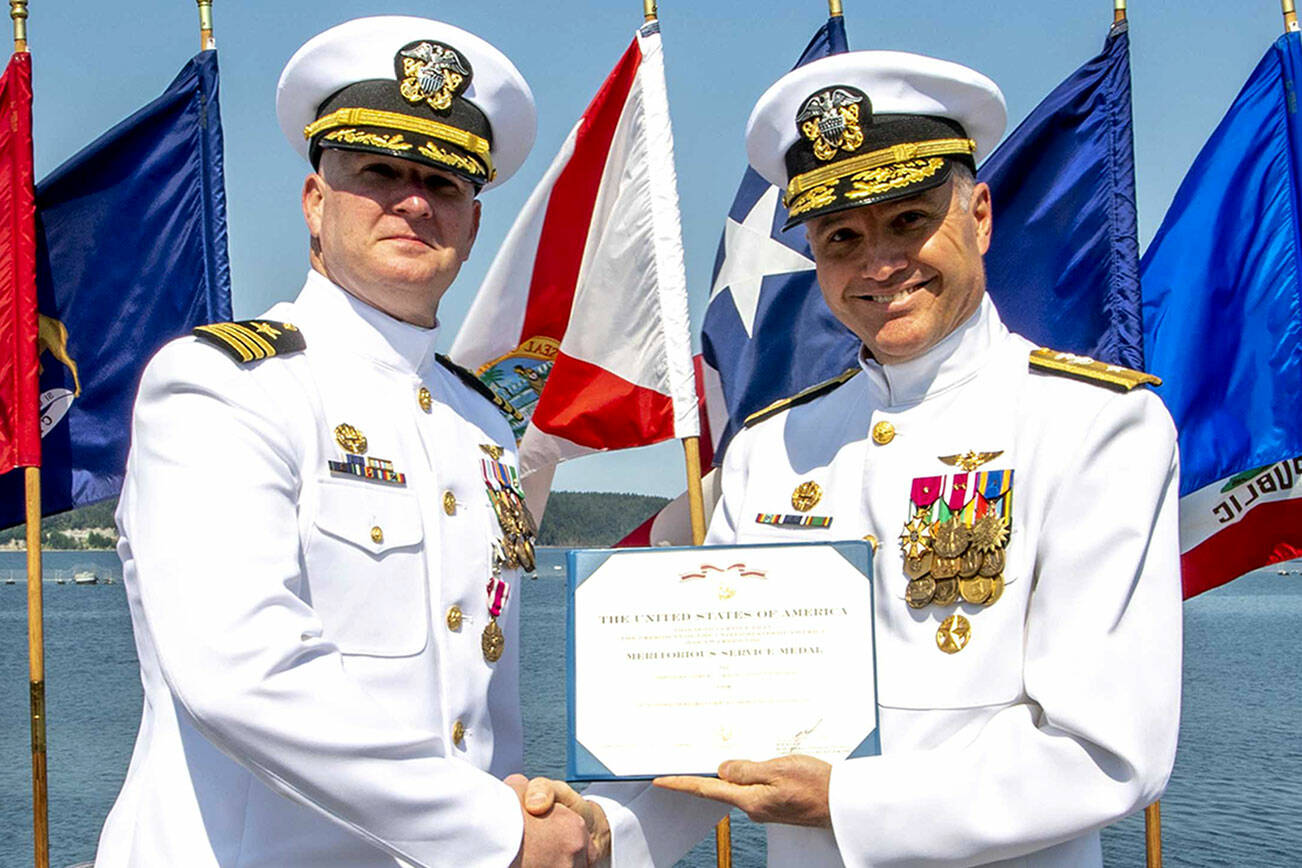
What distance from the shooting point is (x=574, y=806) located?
3.32 m

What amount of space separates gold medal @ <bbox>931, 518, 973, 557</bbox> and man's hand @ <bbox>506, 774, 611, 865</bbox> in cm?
105

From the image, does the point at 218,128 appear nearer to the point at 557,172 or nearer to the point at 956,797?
the point at 557,172

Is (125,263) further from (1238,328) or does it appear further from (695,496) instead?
(1238,328)

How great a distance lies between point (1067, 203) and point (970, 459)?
3905 mm

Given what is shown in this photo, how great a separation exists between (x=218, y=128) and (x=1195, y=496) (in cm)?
589

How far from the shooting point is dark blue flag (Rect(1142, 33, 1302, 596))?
21.9 ft

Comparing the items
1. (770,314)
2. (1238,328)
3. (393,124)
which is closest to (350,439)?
(393,124)

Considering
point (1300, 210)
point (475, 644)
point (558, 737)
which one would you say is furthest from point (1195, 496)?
point (558, 737)

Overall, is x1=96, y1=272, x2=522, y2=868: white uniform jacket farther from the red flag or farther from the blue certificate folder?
the red flag

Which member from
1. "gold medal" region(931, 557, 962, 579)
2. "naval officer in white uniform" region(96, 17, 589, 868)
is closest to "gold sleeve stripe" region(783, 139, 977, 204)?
"naval officer in white uniform" region(96, 17, 589, 868)

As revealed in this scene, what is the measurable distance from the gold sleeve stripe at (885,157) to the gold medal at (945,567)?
99cm

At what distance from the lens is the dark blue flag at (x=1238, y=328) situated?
21.9ft

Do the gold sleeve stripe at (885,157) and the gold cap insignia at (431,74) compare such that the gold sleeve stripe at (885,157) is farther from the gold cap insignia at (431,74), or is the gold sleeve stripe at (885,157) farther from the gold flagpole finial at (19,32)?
the gold flagpole finial at (19,32)

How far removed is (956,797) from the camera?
3.04 meters
